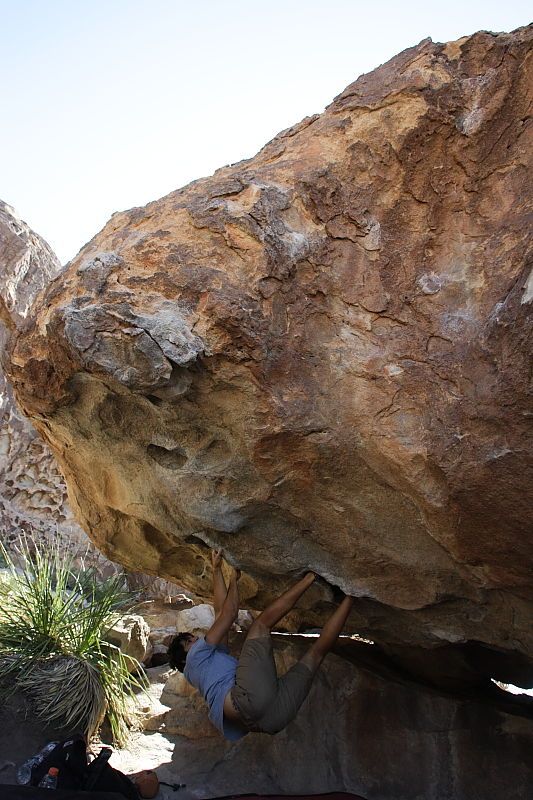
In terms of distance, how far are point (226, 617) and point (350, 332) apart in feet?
5.53

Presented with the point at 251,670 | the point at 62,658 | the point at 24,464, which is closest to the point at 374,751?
the point at 251,670

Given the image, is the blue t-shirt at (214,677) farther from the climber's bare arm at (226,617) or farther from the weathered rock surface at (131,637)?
the weathered rock surface at (131,637)

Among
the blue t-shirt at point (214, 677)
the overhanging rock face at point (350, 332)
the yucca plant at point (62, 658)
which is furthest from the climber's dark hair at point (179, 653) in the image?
the overhanging rock face at point (350, 332)

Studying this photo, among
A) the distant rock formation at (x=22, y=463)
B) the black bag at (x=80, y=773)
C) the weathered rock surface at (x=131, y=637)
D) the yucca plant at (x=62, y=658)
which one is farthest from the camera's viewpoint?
the distant rock formation at (x=22, y=463)

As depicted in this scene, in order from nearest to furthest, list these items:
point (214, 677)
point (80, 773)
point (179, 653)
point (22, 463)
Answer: point (214, 677)
point (80, 773)
point (179, 653)
point (22, 463)

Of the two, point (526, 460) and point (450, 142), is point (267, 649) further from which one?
point (450, 142)

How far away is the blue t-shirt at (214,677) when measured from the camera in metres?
3.39

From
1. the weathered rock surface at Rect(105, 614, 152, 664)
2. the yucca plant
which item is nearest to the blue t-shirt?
the yucca plant

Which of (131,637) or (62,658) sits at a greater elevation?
(62,658)

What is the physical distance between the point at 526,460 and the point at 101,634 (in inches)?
153

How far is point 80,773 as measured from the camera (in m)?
3.59

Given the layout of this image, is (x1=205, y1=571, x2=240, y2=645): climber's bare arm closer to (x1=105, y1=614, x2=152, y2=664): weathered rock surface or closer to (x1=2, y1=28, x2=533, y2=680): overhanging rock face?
(x1=2, y1=28, x2=533, y2=680): overhanging rock face

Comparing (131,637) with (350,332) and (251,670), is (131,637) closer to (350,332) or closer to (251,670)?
(251,670)

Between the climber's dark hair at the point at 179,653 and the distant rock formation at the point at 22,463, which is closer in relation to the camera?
the climber's dark hair at the point at 179,653
